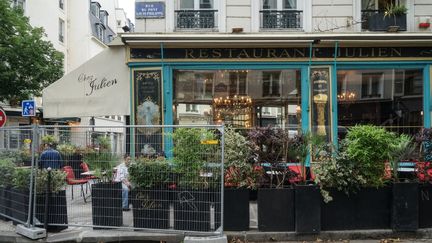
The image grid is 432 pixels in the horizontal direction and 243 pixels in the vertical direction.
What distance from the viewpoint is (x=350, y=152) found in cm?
706

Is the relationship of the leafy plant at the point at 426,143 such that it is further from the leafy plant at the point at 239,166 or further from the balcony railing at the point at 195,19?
the balcony railing at the point at 195,19

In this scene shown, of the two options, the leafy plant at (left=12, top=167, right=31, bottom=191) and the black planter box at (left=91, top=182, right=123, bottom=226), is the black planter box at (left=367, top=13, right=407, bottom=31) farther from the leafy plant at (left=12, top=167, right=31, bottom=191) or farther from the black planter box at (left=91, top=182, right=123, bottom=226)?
the leafy plant at (left=12, top=167, right=31, bottom=191)

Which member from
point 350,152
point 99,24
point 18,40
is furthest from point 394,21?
point 99,24

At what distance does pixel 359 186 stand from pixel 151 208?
318 cm

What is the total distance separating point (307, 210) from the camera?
6938 millimetres

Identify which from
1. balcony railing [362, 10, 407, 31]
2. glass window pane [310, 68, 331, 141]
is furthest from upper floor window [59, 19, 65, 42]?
balcony railing [362, 10, 407, 31]

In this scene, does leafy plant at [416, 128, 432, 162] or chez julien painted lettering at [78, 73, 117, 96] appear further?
chez julien painted lettering at [78, 73, 117, 96]

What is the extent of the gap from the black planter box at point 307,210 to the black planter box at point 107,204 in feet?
8.99

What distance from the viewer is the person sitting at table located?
7119 millimetres

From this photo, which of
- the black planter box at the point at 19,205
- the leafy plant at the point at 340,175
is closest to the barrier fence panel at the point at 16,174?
the black planter box at the point at 19,205

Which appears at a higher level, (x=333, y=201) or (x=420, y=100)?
(x=420, y=100)

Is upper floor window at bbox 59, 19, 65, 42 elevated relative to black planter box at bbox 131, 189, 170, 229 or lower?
elevated

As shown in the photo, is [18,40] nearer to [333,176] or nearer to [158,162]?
[158,162]

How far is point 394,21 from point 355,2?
112cm
